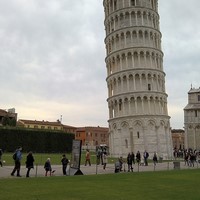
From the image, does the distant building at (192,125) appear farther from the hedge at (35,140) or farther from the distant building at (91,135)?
the hedge at (35,140)

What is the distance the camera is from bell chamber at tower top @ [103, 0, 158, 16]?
6812 centimetres

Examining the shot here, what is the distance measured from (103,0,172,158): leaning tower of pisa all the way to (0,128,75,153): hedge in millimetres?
10128

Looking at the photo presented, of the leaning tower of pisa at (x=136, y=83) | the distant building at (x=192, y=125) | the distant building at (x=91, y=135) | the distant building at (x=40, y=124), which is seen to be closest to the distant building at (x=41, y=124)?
the distant building at (x=40, y=124)

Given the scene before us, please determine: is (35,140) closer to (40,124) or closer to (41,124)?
(40,124)

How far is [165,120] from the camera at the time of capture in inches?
2574

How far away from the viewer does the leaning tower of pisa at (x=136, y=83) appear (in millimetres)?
63344

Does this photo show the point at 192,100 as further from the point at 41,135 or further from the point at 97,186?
the point at 97,186

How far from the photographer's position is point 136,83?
6500 cm

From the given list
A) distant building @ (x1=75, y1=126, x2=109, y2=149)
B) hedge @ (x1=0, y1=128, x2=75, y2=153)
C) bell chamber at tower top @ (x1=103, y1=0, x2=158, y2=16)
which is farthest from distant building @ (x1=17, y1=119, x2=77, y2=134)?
bell chamber at tower top @ (x1=103, y1=0, x2=158, y2=16)

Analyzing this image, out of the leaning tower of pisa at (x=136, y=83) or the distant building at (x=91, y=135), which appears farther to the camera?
the distant building at (x=91, y=135)

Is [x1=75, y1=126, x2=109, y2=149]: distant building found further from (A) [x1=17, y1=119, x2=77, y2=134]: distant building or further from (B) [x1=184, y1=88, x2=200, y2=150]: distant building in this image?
(B) [x1=184, y1=88, x2=200, y2=150]: distant building

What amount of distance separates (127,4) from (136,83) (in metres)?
17.0

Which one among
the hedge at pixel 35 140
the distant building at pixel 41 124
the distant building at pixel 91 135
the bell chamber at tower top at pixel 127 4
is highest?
the bell chamber at tower top at pixel 127 4

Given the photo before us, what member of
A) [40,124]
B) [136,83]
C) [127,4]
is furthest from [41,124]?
[127,4]
